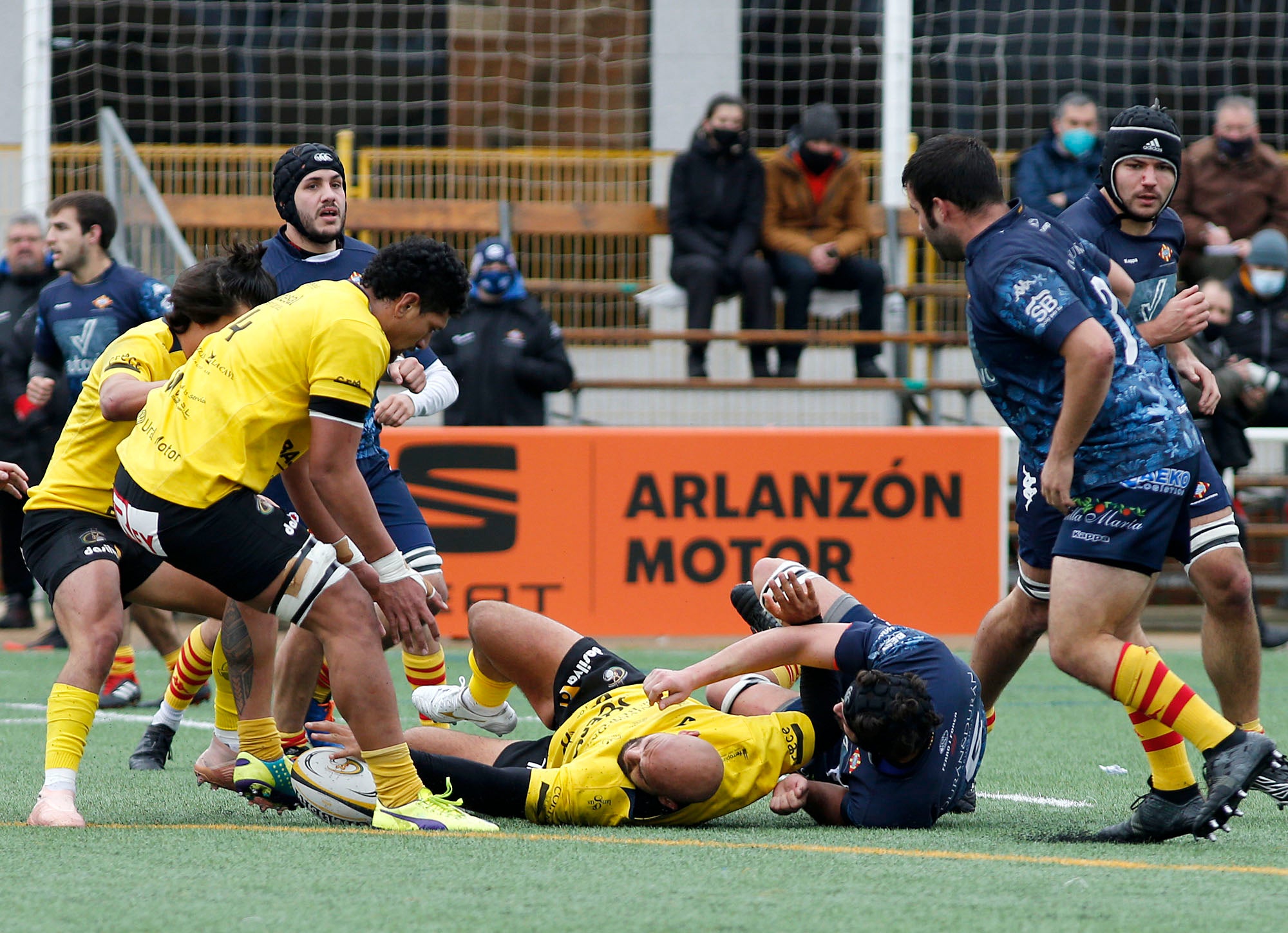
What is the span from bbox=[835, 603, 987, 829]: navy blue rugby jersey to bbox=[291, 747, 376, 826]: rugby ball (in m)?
1.33

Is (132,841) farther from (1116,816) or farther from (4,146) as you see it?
(4,146)

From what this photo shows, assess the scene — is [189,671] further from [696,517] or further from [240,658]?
[696,517]

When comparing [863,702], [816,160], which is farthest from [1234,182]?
[863,702]

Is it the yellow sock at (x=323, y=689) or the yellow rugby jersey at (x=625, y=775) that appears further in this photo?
the yellow sock at (x=323, y=689)

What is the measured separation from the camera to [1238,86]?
14.6m

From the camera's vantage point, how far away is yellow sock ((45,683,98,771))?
467 cm

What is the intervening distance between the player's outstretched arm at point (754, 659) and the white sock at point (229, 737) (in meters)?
1.60

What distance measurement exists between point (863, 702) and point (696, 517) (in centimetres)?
576

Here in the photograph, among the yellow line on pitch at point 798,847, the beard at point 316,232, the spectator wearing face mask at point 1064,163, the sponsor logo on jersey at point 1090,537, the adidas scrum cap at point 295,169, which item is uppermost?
the spectator wearing face mask at point 1064,163

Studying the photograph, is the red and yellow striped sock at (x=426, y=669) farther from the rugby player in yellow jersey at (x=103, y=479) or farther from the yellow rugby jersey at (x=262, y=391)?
the yellow rugby jersey at (x=262, y=391)

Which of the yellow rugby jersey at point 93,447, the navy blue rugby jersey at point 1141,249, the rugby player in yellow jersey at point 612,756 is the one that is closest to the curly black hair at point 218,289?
the yellow rugby jersey at point 93,447

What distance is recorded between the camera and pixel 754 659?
4625 mm

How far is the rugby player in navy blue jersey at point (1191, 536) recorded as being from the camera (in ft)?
14.8

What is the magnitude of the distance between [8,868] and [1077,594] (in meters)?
2.81
